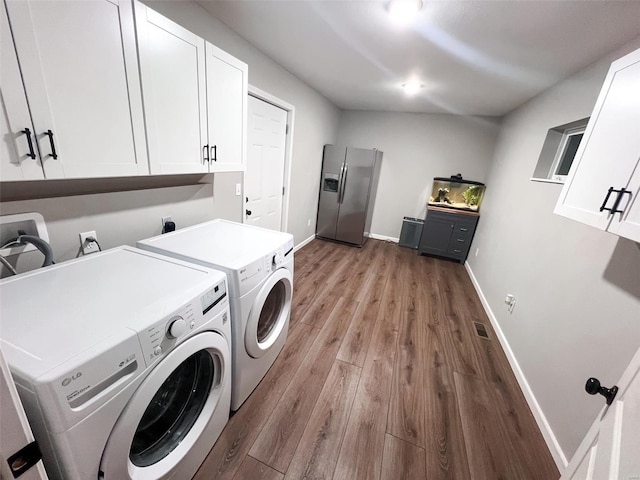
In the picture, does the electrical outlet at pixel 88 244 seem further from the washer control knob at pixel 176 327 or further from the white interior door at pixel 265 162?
the white interior door at pixel 265 162

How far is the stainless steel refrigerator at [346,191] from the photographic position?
13.2 feet

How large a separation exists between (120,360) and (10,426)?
238mm

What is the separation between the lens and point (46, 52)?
2.66 ft

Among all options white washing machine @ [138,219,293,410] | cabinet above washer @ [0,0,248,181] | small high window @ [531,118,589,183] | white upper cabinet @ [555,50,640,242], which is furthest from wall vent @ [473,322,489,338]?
cabinet above washer @ [0,0,248,181]

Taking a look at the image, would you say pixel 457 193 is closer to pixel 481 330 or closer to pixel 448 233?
pixel 448 233

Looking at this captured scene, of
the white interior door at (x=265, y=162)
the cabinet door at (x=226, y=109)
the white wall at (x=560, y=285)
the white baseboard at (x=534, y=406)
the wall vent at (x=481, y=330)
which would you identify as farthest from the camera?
the white interior door at (x=265, y=162)

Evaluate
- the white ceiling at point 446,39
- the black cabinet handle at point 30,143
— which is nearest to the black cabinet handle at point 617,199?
the white ceiling at point 446,39

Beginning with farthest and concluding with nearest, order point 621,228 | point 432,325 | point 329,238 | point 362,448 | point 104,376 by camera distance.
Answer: point 329,238, point 432,325, point 362,448, point 621,228, point 104,376

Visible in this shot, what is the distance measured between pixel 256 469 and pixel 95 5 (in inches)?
81.4

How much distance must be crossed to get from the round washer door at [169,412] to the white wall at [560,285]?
1.79 metres

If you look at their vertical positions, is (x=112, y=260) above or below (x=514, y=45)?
below

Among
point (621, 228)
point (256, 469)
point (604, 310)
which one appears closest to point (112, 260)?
point (256, 469)

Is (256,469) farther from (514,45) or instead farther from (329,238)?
(329,238)

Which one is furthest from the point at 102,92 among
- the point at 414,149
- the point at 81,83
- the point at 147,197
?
the point at 414,149
